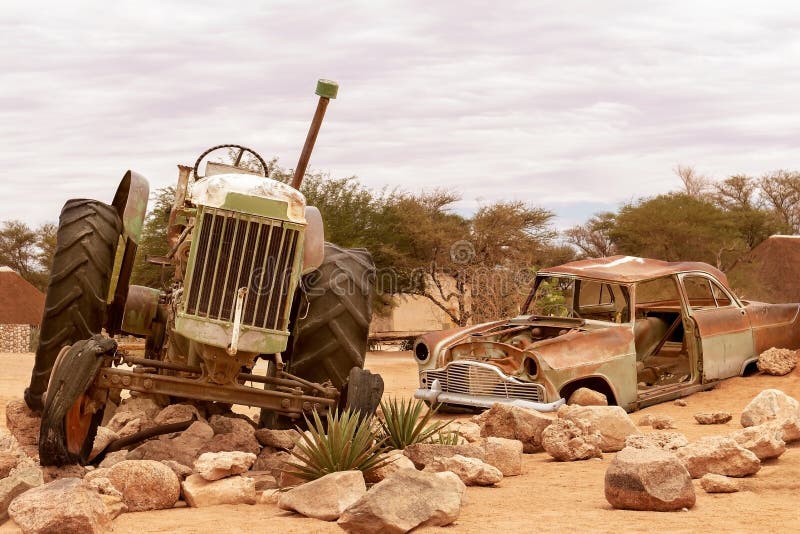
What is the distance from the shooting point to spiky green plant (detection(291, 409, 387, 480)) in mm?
6379

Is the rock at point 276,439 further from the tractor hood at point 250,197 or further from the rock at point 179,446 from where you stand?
the tractor hood at point 250,197

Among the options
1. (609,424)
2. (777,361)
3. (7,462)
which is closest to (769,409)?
(609,424)

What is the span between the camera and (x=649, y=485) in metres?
6.11

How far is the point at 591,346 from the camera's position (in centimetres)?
1077

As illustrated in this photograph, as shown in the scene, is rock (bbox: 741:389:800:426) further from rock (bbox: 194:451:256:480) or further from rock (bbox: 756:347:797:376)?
rock (bbox: 194:451:256:480)

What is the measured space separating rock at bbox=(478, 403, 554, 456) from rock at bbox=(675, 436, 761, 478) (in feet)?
6.27

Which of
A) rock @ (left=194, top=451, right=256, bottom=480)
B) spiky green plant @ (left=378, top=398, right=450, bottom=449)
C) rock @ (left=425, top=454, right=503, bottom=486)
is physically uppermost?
spiky green plant @ (left=378, top=398, right=450, bottom=449)

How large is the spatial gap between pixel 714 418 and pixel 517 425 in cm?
233

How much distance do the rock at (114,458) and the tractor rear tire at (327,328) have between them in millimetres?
1252

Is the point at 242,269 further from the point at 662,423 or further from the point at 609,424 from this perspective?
the point at 662,423

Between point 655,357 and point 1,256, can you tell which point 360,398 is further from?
point 1,256

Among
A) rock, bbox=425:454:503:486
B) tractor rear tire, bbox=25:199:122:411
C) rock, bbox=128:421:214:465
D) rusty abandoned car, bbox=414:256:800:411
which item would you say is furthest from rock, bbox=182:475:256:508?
rusty abandoned car, bbox=414:256:800:411

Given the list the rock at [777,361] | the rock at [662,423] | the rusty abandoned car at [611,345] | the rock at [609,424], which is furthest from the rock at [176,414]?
the rock at [777,361]

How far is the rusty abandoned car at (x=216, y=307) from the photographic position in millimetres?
6449
